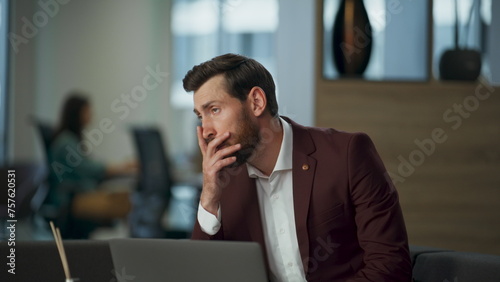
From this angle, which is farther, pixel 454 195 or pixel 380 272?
pixel 454 195

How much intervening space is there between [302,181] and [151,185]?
3551mm

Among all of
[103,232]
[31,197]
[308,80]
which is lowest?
[103,232]

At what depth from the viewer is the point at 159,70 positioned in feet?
30.6

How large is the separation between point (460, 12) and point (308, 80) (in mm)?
968

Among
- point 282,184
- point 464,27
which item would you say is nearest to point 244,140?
point 282,184

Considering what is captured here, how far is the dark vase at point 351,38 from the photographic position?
12.1 ft

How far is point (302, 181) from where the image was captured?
2189 millimetres

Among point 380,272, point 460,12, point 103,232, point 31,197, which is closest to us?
point 380,272

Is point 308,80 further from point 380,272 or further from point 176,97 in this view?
point 176,97

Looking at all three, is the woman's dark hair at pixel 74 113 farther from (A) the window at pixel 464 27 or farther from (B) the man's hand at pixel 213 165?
(B) the man's hand at pixel 213 165

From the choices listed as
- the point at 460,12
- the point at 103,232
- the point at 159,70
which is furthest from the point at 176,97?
the point at 460,12

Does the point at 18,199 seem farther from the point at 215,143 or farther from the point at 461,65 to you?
the point at 215,143

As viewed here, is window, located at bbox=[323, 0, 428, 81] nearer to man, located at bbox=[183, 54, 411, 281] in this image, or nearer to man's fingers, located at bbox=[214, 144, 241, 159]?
man, located at bbox=[183, 54, 411, 281]

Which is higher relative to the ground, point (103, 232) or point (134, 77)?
point (134, 77)
